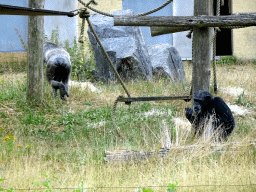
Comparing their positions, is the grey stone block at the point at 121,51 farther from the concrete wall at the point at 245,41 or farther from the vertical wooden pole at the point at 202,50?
the concrete wall at the point at 245,41

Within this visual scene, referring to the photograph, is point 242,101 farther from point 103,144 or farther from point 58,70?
point 58,70

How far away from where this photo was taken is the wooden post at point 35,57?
6.44m

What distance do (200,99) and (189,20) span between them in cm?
103

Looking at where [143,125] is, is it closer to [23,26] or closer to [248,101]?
[248,101]

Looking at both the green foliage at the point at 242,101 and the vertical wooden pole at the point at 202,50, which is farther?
the green foliage at the point at 242,101

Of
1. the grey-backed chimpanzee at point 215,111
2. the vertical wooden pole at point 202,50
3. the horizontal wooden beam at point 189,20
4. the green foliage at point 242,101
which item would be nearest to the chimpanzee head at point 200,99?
the grey-backed chimpanzee at point 215,111

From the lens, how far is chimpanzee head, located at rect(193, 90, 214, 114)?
4.35 m

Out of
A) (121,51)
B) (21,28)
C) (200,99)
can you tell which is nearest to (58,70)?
(121,51)

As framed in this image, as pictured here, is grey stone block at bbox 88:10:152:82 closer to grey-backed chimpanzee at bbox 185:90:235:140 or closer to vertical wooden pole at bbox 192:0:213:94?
vertical wooden pole at bbox 192:0:213:94

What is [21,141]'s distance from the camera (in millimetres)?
4605

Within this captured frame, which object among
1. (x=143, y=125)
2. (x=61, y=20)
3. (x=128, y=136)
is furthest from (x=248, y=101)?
(x=61, y=20)

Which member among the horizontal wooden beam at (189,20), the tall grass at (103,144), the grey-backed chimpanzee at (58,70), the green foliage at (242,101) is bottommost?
the tall grass at (103,144)

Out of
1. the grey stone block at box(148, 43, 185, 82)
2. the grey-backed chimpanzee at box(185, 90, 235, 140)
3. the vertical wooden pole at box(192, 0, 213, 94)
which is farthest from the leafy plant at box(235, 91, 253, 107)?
the grey-backed chimpanzee at box(185, 90, 235, 140)

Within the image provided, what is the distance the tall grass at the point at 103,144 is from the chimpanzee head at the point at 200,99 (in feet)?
1.12
